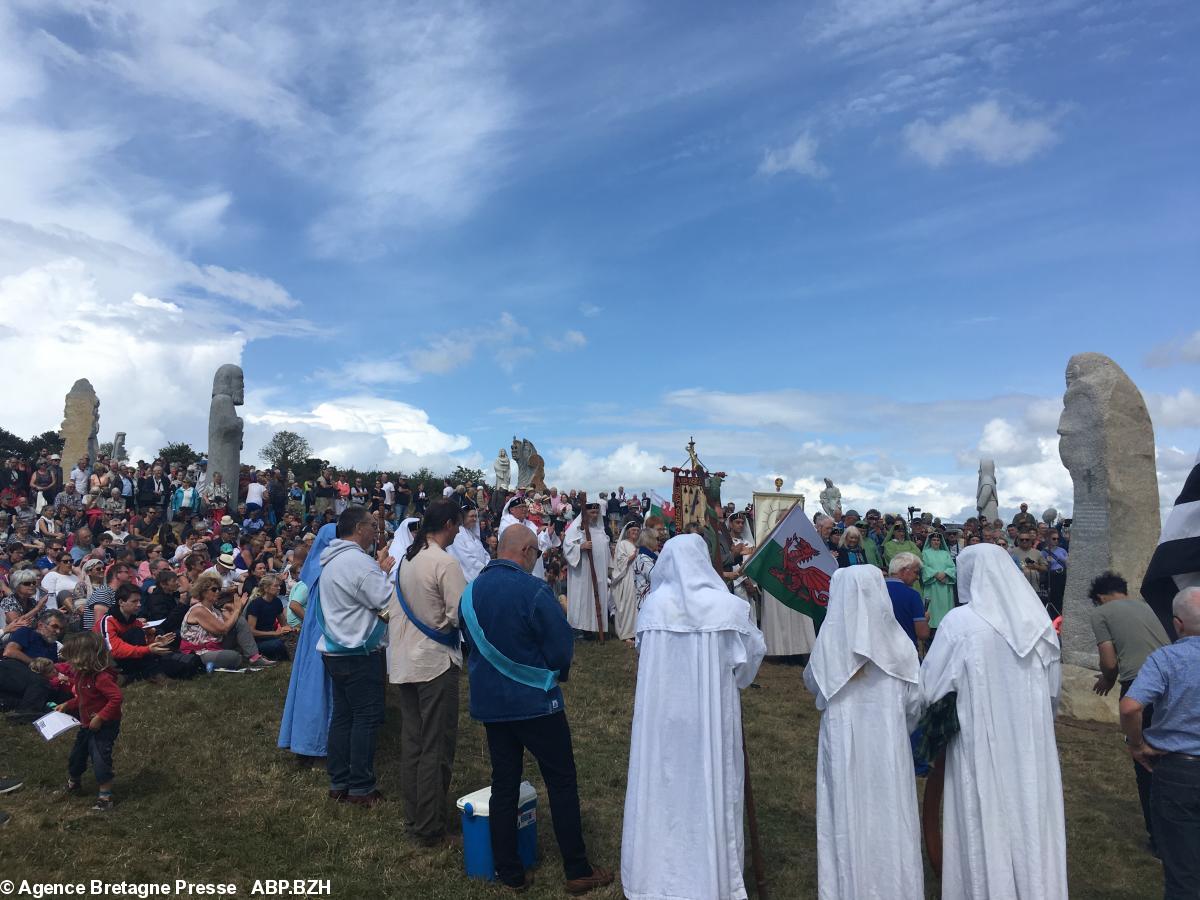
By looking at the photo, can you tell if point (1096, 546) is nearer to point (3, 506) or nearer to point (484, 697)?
point (484, 697)

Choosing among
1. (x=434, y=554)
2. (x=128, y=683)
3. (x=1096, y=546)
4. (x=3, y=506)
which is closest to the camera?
(x=434, y=554)

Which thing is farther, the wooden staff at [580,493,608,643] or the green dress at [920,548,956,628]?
the green dress at [920,548,956,628]

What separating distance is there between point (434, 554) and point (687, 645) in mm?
1787

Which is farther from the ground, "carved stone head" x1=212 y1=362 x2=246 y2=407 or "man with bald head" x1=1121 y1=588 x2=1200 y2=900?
"carved stone head" x1=212 y1=362 x2=246 y2=407

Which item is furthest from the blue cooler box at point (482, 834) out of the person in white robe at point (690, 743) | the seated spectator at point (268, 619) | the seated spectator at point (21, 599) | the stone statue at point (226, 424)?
the stone statue at point (226, 424)

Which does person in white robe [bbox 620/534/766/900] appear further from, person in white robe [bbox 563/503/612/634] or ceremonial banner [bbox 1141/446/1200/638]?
person in white robe [bbox 563/503/612/634]

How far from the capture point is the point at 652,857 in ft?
14.6

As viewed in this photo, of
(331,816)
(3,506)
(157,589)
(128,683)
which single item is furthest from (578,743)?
(3,506)

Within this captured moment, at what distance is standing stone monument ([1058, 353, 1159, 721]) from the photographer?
9.44 m

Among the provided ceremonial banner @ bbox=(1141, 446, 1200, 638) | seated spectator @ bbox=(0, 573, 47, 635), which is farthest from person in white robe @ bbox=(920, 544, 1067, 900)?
seated spectator @ bbox=(0, 573, 47, 635)

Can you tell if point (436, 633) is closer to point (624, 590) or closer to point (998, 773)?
point (998, 773)

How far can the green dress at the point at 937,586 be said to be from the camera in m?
12.6

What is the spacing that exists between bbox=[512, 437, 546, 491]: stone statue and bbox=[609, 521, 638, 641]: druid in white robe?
9.83m

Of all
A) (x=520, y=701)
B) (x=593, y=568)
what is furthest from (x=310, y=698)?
(x=593, y=568)
